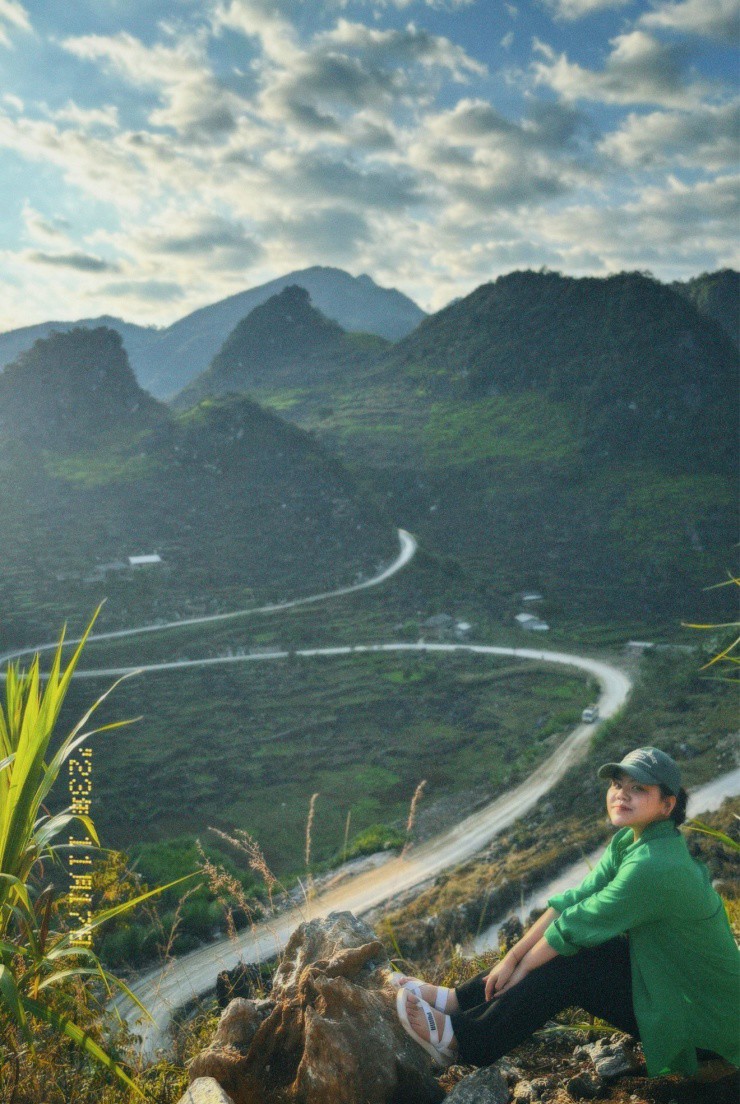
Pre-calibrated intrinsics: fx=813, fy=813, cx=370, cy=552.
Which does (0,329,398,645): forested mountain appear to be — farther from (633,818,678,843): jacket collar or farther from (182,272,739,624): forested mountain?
(633,818,678,843): jacket collar

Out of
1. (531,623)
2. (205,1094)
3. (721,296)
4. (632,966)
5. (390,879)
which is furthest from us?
(721,296)

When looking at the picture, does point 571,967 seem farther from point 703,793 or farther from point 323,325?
point 323,325

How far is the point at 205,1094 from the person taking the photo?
2824 millimetres

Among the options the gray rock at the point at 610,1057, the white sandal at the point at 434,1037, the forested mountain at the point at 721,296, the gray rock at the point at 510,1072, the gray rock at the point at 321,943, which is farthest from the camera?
the forested mountain at the point at 721,296

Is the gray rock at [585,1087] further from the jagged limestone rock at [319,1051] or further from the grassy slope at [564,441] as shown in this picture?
the grassy slope at [564,441]

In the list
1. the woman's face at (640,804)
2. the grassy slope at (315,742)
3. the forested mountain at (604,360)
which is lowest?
the grassy slope at (315,742)

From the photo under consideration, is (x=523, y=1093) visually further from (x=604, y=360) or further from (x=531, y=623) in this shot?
(x=604, y=360)

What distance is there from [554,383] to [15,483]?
64.6m

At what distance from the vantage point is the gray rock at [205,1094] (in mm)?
2785

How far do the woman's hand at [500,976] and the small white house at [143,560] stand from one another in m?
61.2

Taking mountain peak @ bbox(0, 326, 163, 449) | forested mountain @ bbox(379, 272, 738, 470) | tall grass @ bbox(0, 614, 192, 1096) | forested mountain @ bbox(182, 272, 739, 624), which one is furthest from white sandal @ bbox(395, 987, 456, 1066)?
forested mountain @ bbox(379, 272, 738, 470)

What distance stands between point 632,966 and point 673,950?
0.58 ft

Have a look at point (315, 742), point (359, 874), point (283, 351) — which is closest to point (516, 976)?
point (359, 874)

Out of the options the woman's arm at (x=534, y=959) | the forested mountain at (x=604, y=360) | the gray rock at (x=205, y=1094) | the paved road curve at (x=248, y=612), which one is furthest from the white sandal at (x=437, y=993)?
the forested mountain at (x=604, y=360)
